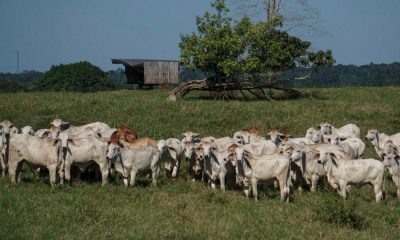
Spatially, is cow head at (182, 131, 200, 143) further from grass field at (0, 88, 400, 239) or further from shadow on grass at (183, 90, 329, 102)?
shadow on grass at (183, 90, 329, 102)

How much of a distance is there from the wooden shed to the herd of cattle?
29.0m

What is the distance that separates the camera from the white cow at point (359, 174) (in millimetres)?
15125

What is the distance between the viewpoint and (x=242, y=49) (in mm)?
33062

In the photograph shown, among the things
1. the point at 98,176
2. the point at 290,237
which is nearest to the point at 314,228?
the point at 290,237

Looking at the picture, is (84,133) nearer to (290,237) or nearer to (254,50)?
(290,237)

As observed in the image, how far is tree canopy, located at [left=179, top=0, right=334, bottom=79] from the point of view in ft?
106

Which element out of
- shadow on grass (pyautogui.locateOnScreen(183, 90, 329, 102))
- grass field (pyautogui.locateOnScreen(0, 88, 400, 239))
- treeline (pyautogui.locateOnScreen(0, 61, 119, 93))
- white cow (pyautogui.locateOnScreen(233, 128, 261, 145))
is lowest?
grass field (pyautogui.locateOnScreen(0, 88, 400, 239))

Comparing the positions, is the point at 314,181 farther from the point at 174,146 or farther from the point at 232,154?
the point at 174,146

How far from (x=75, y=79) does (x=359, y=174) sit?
52.4 m

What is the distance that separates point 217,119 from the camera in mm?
26609

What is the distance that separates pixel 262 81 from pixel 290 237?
22969 millimetres

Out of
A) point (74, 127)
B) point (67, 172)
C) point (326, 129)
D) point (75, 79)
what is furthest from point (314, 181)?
point (75, 79)

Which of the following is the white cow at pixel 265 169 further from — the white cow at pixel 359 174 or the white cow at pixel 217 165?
the white cow at pixel 359 174

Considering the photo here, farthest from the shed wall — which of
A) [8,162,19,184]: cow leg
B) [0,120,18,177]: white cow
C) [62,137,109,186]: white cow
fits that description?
[8,162,19,184]: cow leg
